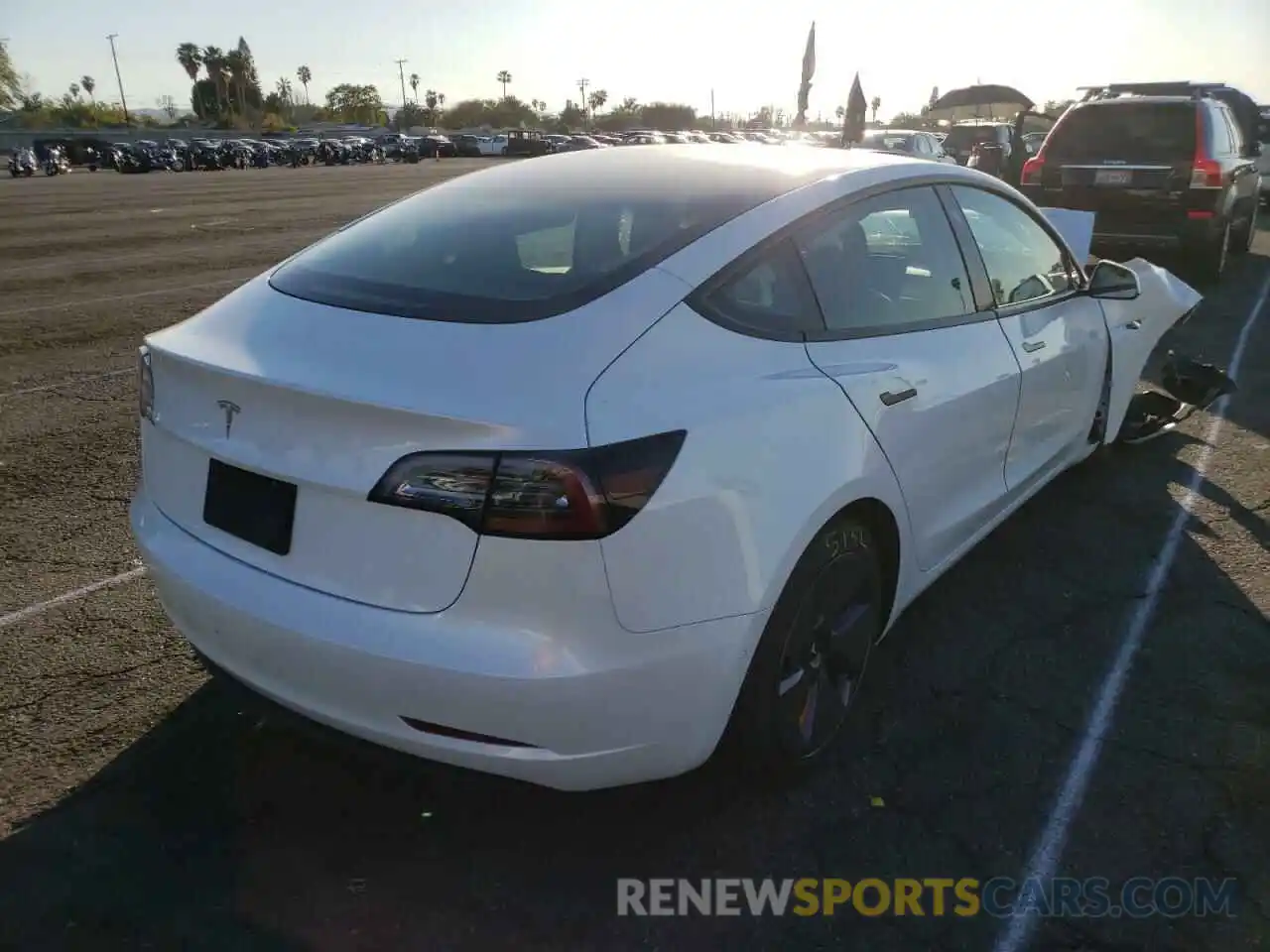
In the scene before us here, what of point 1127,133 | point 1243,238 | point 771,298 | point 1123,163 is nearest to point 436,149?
point 1243,238

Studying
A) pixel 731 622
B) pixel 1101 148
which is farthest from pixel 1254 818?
pixel 1101 148

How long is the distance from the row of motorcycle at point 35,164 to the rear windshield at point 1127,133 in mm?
43678

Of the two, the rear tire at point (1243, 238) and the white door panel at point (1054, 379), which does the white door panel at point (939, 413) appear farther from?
the rear tire at point (1243, 238)

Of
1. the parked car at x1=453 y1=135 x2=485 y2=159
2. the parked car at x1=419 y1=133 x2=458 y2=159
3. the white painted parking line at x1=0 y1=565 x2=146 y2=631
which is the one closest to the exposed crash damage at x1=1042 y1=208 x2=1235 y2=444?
the white painted parking line at x1=0 y1=565 x2=146 y2=631

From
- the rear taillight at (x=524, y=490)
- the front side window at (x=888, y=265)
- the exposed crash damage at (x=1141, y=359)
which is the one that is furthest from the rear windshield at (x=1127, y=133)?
the rear taillight at (x=524, y=490)

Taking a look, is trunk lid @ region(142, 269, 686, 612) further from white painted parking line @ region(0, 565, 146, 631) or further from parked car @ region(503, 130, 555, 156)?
parked car @ region(503, 130, 555, 156)

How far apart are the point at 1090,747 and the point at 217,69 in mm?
140822

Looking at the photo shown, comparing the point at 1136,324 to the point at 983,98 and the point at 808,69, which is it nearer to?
the point at 808,69

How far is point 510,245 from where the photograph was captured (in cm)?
278

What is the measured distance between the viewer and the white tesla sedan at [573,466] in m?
2.02

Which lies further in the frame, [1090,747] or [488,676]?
[1090,747]

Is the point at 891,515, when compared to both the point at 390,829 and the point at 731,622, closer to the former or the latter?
the point at 731,622

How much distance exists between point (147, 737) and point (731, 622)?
182 cm

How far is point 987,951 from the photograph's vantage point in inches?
90.2
